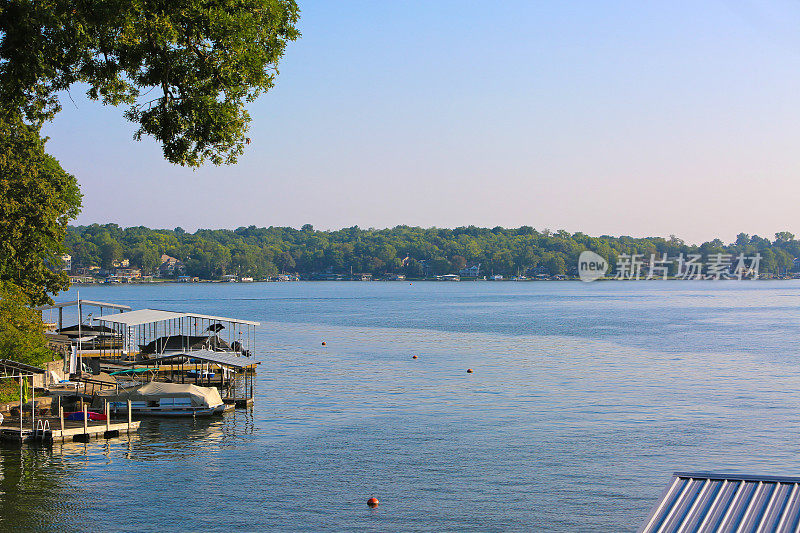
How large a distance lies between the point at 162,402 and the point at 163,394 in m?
0.39

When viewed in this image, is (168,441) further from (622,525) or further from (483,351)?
(483,351)

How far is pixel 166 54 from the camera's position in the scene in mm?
18422

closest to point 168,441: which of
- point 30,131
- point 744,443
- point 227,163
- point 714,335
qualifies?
point 227,163

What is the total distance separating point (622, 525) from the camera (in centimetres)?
2375

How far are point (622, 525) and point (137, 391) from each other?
25.4m

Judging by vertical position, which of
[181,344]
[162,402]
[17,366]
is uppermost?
[17,366]

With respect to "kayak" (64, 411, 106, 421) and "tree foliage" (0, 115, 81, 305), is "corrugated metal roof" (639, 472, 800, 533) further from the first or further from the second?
"tree foliage" (0, 115, 81, 305)

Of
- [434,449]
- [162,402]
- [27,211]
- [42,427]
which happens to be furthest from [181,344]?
[434,449]

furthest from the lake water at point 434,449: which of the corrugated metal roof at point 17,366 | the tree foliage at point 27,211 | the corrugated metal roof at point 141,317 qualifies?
the tree foliage at point 27,211

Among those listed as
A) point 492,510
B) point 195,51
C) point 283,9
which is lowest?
point 492,510

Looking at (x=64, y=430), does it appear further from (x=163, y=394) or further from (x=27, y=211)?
(x=27, y=211)

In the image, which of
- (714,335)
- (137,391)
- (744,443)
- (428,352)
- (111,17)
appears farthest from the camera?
(714,335)

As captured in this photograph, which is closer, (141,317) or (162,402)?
(162,402)

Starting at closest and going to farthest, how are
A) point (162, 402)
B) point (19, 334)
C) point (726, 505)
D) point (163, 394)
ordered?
point (726, 505) < point (162, 402) < point (163, 394) < point (19, 334)
